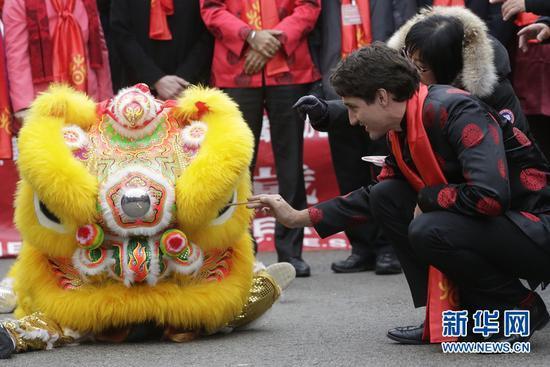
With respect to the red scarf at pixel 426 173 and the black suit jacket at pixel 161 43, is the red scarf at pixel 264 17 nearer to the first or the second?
the black suit jacket at pixel 161 43

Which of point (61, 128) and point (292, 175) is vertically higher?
point (61, 128)

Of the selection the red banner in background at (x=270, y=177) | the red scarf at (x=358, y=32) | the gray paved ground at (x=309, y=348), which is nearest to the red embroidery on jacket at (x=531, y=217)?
the gray paved ground at (x=309, y=348)

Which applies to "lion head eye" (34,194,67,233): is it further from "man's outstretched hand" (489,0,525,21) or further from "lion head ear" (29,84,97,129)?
"man's outstretched hand" (489,0,525,21)

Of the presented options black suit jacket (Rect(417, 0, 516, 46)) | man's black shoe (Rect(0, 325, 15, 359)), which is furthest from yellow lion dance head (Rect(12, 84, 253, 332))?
black suit jacket (Rect(417, 0, 516, 46))

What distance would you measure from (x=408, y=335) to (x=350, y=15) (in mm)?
2551

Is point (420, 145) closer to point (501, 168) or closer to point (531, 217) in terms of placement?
point (501, 168)

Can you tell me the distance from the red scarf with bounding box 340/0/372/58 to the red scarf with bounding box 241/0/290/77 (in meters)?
0.37

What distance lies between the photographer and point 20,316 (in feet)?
14.5

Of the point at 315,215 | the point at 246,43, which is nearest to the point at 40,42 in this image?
the point at 246,43

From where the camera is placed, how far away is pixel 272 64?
6.14 metres

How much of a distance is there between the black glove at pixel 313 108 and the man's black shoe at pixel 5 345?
139 centimetres

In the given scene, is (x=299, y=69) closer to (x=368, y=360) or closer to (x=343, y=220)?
(x=343, y=220)

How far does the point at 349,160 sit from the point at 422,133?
96.7 inches

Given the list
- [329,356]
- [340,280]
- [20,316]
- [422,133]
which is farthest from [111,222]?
[340,280]
